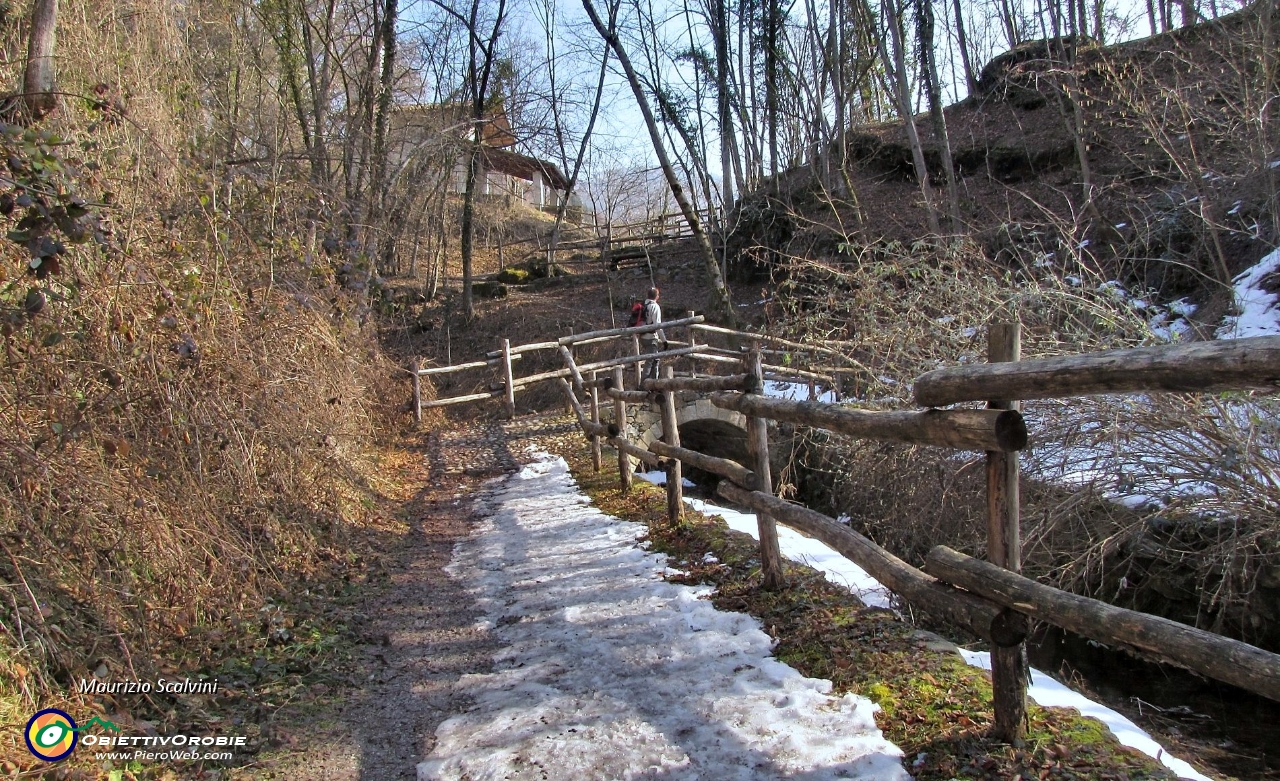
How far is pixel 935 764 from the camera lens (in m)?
2.92

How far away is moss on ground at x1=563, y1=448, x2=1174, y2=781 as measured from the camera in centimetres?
286

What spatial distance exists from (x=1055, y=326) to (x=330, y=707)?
650cm

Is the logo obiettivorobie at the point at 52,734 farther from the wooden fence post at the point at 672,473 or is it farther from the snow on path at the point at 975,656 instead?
the wooden fence post at the point at 672,473

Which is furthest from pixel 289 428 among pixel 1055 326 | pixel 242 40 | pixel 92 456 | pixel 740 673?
pixel 242 40

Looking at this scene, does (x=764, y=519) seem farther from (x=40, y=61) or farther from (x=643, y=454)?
(x=40, y=61)

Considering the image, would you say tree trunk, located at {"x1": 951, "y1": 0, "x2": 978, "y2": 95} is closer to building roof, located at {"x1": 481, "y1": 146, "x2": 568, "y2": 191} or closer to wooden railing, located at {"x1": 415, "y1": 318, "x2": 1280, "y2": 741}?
building roof, located at {"x1": 481, "y1": 146, "x2": 568, "y2": 191}

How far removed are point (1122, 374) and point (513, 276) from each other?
27817 mm

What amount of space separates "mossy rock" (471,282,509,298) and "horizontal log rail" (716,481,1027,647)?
919 inches

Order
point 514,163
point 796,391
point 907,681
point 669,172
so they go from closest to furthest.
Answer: point 907,681 < point 796,391 < point 669,172 < point 514,163

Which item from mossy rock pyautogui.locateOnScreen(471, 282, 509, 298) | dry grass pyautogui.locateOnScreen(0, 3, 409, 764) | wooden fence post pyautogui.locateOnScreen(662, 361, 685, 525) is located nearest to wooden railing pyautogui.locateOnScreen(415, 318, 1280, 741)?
wooden fence post pyautogui.locateOnScreen(662, 361, 685, 525)

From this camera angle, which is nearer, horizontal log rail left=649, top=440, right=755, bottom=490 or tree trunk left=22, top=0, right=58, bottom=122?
tree trunk left=22, top=0, right=58, bottom=122

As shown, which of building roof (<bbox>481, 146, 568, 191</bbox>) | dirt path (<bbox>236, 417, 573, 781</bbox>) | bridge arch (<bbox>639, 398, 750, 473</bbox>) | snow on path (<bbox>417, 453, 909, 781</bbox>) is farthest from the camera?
building roof (<bbox>481, 146, 568, 191</bbox>)

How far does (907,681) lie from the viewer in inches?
140

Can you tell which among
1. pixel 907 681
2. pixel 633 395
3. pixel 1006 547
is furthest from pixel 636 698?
→ pixel 633 395
